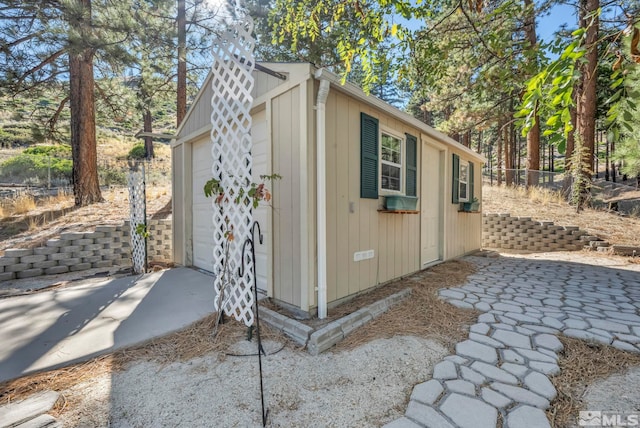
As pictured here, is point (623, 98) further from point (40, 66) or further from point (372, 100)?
point (40, 66)

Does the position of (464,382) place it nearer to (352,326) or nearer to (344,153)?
(352,326)

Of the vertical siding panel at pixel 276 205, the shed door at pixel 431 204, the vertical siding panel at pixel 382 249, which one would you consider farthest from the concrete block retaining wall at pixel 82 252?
the shed door at pixel 431 204

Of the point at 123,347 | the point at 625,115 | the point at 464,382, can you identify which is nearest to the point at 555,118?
the point at 625,115

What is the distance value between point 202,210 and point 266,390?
11.0ft

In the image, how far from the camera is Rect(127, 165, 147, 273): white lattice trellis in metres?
4.70

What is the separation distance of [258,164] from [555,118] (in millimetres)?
2820

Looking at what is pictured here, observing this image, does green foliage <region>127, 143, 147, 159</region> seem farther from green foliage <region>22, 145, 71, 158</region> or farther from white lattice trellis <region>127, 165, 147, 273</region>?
white lattice trellis <region>127, 165, 147, 273</region>

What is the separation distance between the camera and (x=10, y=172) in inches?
512

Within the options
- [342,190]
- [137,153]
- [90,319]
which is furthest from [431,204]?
[137,153]

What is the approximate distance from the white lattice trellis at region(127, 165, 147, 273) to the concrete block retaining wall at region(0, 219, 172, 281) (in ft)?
2.98

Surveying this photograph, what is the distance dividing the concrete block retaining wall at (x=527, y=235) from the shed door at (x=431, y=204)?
146 inches

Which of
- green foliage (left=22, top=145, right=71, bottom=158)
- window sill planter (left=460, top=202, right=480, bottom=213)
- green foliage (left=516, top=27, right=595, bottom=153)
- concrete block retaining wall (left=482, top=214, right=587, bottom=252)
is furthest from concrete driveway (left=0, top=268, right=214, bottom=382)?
green foliage (left=22, top=145, right=71, bottom=158)

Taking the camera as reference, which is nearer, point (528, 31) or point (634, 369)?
point (634, 369)

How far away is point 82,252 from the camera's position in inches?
202
